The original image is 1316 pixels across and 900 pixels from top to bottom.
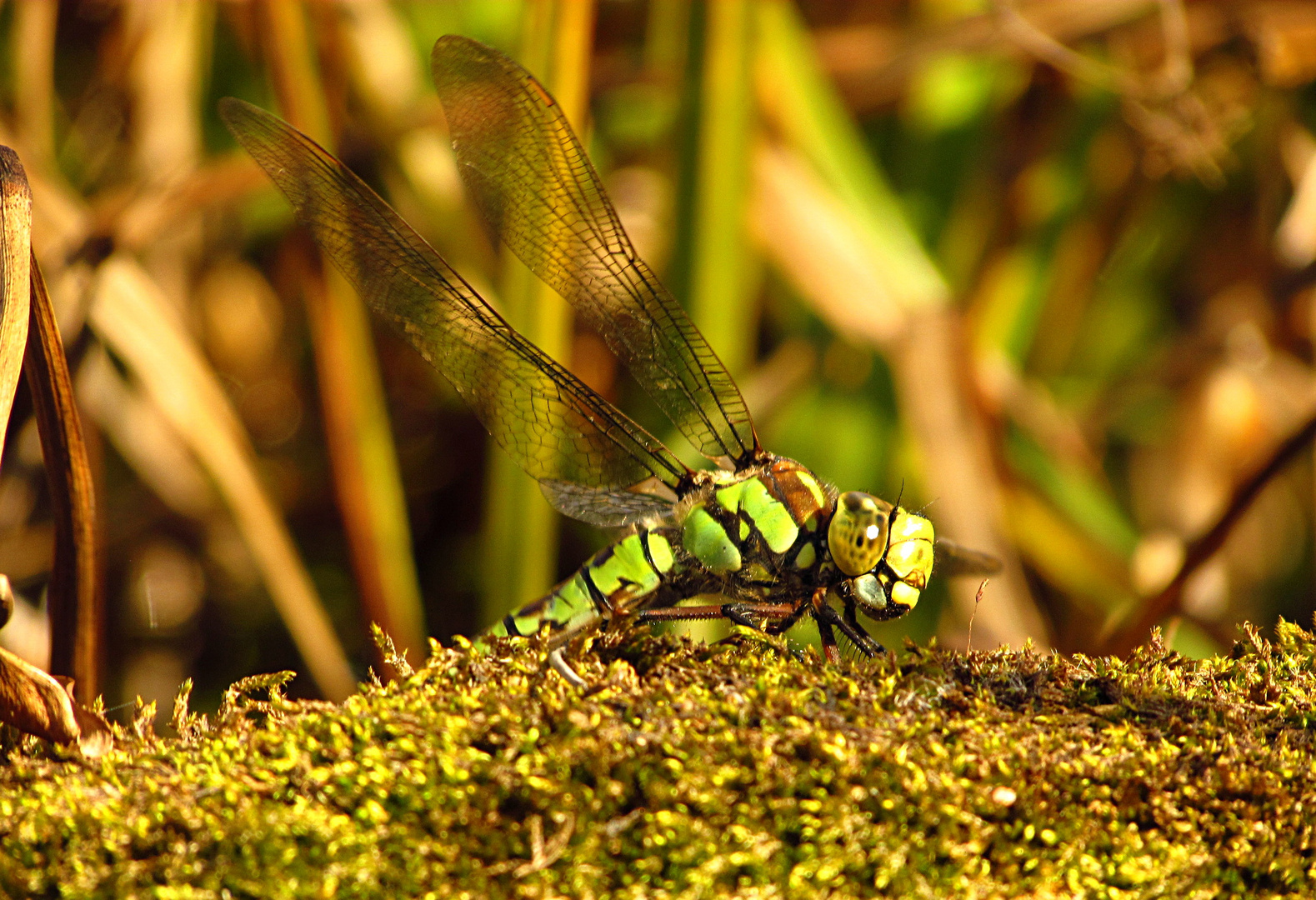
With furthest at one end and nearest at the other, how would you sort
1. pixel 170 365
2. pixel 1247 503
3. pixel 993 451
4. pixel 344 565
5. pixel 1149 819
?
pixel 344 565 → pixel 993 451 → pixel 170 365 → pixel 1247 503 → pixel 1149 819

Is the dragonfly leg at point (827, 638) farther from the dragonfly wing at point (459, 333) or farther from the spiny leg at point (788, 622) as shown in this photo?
the dragonfly wing at point (459, 333)

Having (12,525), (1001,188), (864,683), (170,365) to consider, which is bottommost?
(12,525)

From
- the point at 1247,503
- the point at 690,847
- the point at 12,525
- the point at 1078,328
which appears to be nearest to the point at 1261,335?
the point at 1078,328

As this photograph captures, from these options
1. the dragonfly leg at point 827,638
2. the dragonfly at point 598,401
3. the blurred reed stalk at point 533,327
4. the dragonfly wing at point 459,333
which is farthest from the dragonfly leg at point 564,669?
the blurred reed stalk at point 533,327

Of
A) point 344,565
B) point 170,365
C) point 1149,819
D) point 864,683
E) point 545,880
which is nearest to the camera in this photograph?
point 545,880

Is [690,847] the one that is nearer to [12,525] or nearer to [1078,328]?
[12,525]

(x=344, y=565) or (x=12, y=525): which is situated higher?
(x=12, y=525)

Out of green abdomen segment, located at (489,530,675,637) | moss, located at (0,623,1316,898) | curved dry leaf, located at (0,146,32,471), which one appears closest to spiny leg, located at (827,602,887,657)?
green abdomen segment, located at (489,530,675,637)
